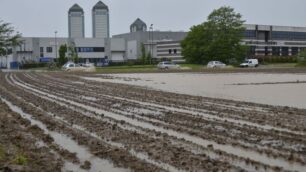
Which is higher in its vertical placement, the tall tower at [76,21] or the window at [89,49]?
the tall tower at [76,21]

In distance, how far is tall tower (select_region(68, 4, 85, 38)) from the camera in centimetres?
17138

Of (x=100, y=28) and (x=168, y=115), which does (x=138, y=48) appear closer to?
(x=100, y=28)

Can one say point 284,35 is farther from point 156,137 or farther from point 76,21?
point 156,137

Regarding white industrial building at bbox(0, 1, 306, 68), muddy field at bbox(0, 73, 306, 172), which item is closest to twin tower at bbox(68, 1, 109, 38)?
white industrial building at bbox(0, 1, 306, 68)

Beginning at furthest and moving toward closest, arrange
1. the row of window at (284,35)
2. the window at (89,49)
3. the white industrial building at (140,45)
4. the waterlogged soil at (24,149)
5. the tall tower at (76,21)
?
1. the tall tower at (76,21)
2. the window at (89,49)
3. the row of window at (284,35)
4. the white industrial building at (140,45)
5. the waterlogged soil at (24,149)

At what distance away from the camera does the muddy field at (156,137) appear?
829 cm

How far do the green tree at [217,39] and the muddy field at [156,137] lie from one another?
76415 mm

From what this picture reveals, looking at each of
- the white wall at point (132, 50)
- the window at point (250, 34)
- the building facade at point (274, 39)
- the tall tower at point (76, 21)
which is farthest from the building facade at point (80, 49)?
the building facade at point (274, 39)

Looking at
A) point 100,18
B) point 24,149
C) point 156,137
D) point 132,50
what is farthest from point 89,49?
point 24,149

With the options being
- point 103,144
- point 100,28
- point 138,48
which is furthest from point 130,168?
point 100,28

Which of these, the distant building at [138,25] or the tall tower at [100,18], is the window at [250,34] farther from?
the tall tower at [100,18]

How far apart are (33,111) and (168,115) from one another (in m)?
4.60

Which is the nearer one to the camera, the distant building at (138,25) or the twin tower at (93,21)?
the twin tower at (93,21)

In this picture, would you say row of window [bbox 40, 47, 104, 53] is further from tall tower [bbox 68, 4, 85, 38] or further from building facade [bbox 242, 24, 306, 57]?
building facade [bbox 242, 24, 306, 57]
